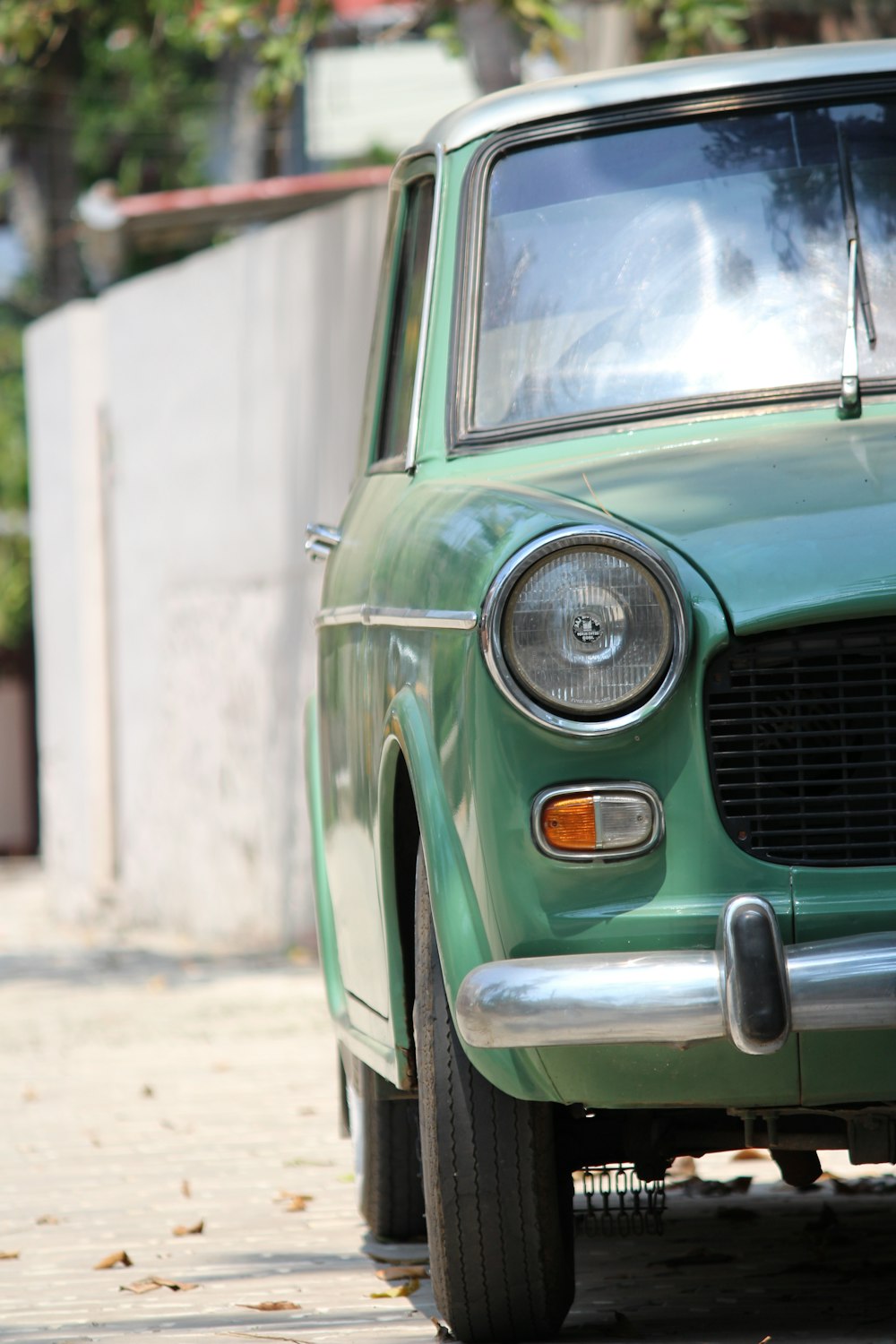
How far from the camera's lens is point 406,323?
4902 mm

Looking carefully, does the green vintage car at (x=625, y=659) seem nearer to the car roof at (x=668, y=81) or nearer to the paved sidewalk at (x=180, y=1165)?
the car roof at (x=668, y=81)

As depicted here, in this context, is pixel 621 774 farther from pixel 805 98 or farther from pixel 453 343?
pixel 805 98

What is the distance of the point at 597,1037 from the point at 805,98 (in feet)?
6.60

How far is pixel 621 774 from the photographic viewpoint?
337 cm

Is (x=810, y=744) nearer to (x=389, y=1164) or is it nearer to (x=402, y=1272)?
(x=402, y=1272)

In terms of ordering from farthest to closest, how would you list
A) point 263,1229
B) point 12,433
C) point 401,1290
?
point 12,433 < point 263,1229 < point 401,1290

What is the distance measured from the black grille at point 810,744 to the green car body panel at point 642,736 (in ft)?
0.11

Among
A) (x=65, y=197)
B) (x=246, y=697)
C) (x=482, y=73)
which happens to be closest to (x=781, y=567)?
(x=482, y=73)

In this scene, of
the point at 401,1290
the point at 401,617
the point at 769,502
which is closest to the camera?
the point at 769,502

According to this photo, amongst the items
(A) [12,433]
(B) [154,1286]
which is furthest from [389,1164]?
(A) [12,433]

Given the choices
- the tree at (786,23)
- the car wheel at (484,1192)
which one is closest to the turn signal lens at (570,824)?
the car wheel at (484,1192)

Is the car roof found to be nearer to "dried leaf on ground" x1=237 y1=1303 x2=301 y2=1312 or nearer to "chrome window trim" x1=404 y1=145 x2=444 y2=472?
"chrome window trim" x1=404 y1=145 x2=444 y2=472

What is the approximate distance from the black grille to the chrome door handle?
68.7 inches

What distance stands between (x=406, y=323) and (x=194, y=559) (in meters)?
8.45
